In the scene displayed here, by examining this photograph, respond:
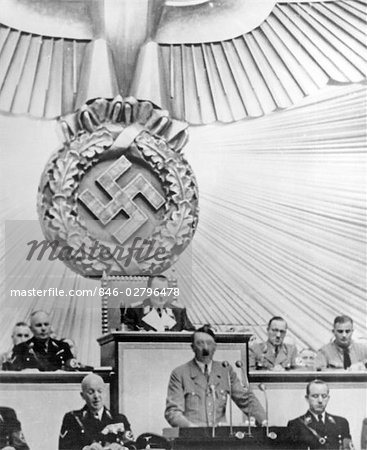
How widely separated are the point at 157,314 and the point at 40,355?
53 centimetres

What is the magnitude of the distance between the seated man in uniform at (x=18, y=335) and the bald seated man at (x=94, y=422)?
32cm

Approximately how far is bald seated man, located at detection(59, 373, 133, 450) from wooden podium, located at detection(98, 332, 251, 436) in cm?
4

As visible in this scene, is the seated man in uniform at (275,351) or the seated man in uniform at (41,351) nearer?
the seated man in uniform at (41,351)

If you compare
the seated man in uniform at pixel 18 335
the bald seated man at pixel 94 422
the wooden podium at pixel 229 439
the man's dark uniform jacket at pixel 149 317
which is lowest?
the wooden podium at pixel 229 439

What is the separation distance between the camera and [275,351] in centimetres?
371

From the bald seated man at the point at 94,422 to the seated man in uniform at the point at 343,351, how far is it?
918 millimetres

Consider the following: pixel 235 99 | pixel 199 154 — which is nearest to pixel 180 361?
pixel 199 154

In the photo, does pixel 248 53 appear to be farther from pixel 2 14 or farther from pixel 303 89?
pixel 2 14

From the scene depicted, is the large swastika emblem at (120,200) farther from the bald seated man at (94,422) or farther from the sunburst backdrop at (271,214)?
the bald seated man at (94,422)

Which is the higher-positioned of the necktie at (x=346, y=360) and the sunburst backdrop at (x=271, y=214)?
the sunburst backdrop at (x=271, y=214)

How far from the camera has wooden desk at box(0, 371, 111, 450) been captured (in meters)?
3.55

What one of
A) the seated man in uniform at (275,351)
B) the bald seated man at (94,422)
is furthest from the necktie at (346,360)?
the bald seated man at (94,422)

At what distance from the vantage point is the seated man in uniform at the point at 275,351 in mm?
3684

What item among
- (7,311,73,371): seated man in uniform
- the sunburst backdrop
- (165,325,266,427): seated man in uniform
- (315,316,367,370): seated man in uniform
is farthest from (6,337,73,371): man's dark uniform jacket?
(315,316,367,370): seated man in uniform
